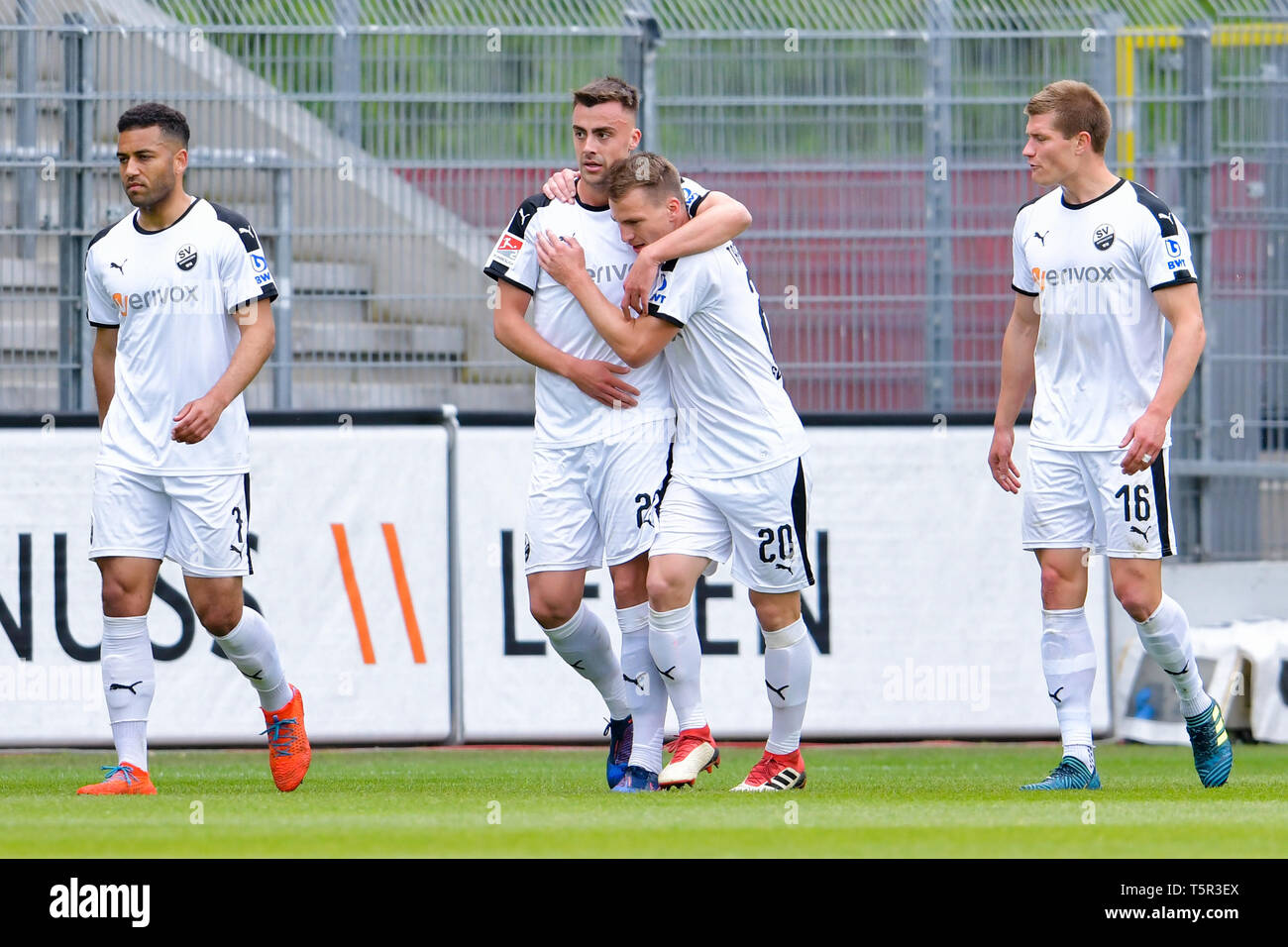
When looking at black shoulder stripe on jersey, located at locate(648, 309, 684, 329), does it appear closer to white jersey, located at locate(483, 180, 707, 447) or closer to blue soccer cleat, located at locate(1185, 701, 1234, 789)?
white jersey, located at locate(483, 180, 707, 447)

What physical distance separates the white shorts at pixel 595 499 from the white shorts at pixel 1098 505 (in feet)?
4.04

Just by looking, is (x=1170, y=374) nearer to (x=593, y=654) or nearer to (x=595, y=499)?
(x=595, y=499)

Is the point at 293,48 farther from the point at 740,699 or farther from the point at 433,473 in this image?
the point at 740,699

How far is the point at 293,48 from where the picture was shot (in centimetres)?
987

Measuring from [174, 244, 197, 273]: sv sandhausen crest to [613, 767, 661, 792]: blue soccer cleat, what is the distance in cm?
221

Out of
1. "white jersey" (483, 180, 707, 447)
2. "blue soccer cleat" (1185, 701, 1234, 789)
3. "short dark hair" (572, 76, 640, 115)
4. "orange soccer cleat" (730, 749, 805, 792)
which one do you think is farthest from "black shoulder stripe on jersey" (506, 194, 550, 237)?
"blue soccer cleat" (1185, 701, 1234, 789)

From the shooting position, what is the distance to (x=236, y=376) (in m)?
6.49

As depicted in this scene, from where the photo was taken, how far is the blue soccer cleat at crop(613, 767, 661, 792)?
634 centimetres

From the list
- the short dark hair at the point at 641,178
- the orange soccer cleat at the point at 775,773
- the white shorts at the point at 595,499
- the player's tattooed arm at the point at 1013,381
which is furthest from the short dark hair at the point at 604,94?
the orange soccer cleat at the point at 775,773

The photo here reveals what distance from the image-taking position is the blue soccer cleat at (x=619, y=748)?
6.60 meters

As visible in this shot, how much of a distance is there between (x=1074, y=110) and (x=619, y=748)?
2576 mm

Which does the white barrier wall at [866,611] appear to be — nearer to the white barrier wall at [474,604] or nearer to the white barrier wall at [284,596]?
the white barrier wall at [474,604]
